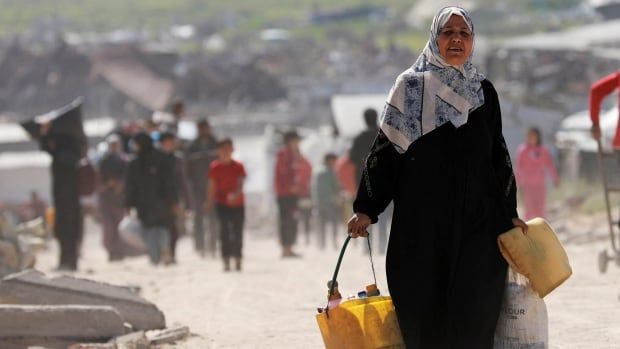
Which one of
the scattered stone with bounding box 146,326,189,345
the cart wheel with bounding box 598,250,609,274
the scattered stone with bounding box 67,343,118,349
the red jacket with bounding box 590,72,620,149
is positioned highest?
the red jacket with bounding box 590,72,620,149

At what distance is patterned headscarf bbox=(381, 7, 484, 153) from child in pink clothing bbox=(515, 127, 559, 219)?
10.4 meters

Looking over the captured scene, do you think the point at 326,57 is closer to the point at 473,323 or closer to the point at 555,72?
the point at 555,72

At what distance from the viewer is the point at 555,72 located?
39250 millimetres

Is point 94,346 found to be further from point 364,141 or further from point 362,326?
point 364,141

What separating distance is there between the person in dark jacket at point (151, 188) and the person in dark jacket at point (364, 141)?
6.18 feet

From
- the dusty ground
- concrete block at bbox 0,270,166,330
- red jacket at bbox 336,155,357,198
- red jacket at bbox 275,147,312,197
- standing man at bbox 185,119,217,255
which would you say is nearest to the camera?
the dusty ground

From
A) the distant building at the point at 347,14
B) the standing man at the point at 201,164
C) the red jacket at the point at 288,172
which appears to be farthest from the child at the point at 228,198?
the distant building at the point at 347,14

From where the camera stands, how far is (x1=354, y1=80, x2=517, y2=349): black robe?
5738 mm

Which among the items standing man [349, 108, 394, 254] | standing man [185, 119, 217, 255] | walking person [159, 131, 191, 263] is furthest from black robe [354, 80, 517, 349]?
standing man [185, 119, 217, 255]

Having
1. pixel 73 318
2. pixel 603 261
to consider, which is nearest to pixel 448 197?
pixel 73 318

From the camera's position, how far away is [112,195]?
17.2m

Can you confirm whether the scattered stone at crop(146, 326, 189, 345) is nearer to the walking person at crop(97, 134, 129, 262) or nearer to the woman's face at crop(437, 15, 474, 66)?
the woman's face at crop(437, 15, 474, 66)

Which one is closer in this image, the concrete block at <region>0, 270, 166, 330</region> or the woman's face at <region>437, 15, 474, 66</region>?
the woman's face at <region>437, 15, 474, 66</region>

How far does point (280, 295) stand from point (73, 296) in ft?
7.47
